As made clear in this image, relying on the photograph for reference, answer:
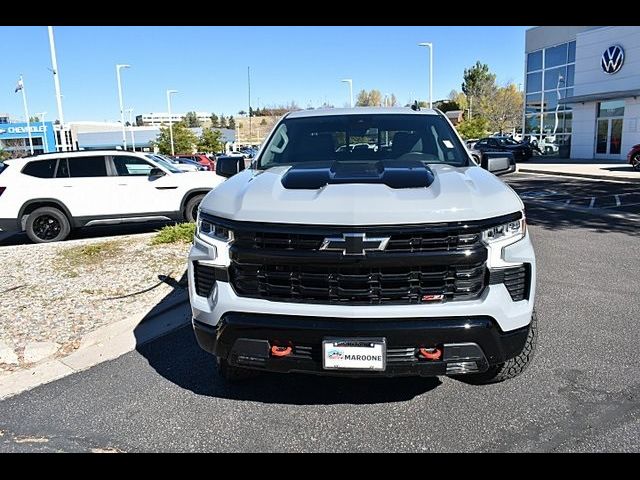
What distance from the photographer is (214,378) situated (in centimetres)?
361

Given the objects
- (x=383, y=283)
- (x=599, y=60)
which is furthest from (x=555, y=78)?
(x=383, y=283)

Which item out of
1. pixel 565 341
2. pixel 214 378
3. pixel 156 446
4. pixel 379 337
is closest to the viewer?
pixel 379 337

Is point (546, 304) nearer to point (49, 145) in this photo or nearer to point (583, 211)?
point (583, 211)

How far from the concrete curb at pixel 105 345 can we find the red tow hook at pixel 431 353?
2.58m

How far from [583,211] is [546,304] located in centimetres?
716

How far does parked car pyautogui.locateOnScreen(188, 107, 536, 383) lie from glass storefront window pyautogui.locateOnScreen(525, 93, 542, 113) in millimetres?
34704

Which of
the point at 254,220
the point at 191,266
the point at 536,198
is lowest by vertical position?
the point at 536,198

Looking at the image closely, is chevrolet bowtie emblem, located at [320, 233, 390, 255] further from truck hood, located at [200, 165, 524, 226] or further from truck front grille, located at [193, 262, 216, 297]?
truck front grille, located at [193, 262, 216, 297]

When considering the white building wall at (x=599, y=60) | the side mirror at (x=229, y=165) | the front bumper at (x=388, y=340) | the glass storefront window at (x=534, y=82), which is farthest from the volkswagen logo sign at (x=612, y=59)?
the front bumper at (x=388, y=340)

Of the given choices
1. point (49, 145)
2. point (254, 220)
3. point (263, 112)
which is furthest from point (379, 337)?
point (263, 112)

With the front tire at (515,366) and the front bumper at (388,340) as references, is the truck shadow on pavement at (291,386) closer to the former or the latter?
the front tire at (515,366)

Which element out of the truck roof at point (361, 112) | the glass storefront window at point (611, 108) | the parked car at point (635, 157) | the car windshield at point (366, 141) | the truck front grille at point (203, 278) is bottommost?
the parked car at point (635, 157)

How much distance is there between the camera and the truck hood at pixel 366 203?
259 cm

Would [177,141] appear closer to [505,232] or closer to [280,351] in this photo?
[280,351]
